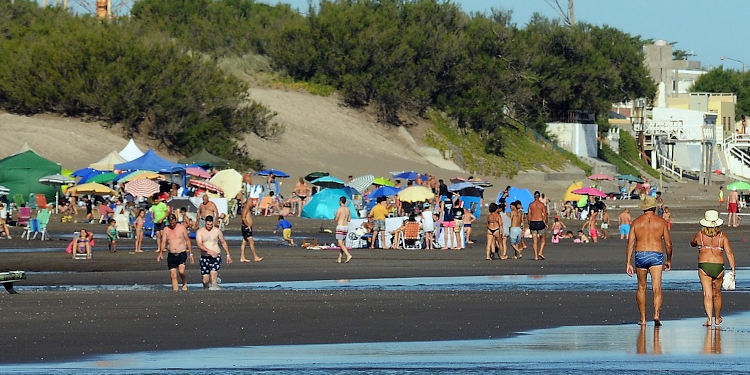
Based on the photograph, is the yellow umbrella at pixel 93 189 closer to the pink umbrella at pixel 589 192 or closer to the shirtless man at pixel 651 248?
the pink umbrella at pixel 589 192

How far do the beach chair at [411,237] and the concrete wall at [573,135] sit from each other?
4889cm

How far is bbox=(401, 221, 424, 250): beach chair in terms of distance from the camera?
3189 cm

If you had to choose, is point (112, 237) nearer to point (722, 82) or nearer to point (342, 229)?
point (342, 229)

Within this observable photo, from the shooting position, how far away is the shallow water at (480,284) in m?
21.3

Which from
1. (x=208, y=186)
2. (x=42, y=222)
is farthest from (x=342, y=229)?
(x=208, y=186)

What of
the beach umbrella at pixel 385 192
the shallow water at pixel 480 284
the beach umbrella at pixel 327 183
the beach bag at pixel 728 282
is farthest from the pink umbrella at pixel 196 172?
the beach bag at pixel 728 282

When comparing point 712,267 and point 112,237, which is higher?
point 112,237

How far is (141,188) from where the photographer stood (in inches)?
1538

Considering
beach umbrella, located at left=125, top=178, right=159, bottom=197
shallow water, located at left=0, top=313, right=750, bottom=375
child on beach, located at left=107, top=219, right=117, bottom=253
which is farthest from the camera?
beach umbrella, located at left=125, top=178, right=159, bottom=197

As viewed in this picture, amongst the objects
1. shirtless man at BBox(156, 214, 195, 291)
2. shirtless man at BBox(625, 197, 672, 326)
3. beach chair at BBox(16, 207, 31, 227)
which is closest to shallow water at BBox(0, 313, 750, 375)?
shirtless man at BBox(625, 197, 672, 326)

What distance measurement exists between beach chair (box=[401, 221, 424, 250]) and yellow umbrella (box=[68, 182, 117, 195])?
11.6 m

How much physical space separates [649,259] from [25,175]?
3044cm

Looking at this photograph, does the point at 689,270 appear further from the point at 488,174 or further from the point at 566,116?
the point at 566,116

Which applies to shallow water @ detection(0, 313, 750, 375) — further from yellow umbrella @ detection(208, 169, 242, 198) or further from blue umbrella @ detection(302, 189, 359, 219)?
yellow umbrella @ detection(208, 169, 242, 198)
